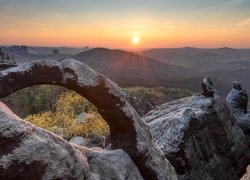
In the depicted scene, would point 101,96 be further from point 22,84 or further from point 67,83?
point 22,84

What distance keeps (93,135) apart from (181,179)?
45.4 metres

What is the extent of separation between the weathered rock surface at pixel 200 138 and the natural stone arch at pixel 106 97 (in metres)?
11.7

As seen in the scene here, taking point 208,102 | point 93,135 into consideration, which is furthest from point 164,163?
point 93,135

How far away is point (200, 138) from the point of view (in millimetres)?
33688

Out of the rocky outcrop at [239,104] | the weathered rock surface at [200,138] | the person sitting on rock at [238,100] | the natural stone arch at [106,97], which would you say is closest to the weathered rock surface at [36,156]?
the natural stone arch at [106,97]

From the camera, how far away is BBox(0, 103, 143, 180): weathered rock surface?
1125cm

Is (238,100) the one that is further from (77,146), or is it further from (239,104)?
(77,146)

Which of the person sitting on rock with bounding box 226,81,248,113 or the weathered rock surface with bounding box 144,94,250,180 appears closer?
the weathered rock surface with bounding box 144,94,250,180

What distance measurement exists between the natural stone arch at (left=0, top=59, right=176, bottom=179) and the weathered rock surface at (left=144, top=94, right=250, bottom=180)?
11.7 m

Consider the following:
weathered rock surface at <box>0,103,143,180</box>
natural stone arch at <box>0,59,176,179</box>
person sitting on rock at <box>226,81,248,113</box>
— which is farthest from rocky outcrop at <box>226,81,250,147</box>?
weathered rock surface at <box>0,103,143,180</box>

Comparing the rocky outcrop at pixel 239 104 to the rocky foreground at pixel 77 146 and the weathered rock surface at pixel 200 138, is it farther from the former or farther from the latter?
the rocky foreground at pixel 77 146

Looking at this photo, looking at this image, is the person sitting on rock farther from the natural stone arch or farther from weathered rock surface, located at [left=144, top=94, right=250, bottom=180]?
the natural stone arch

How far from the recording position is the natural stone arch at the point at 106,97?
1351 centimetres

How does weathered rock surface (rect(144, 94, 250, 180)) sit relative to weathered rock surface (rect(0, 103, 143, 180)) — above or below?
below
